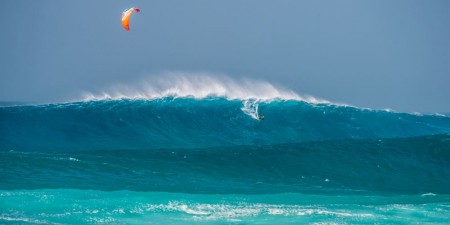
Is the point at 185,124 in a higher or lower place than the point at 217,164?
higher

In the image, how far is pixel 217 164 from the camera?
12.2m

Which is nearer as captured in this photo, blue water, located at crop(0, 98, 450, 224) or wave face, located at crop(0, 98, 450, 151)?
blue water, located at crop(0, 98, 450, 224)

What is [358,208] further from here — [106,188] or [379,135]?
[379,135]

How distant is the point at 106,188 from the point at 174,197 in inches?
67.2

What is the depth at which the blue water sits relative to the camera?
8508 millimetres

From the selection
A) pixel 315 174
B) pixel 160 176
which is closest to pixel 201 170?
pixel 160 176

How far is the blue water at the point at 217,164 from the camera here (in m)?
8.51

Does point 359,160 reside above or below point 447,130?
below

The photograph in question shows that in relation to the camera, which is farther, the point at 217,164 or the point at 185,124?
the point at 185,124

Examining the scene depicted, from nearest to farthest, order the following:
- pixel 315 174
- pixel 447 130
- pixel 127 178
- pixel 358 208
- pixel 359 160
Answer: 1. pixel 358 208
2. pixel 127 178
3. pixel 315 174
4. pixel 359 160
5. pixel 447 130

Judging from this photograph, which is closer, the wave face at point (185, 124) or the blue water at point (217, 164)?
the blue water at point (217, 164)

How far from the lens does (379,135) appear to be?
17203mm

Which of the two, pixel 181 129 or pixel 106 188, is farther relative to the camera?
pixel 181 129

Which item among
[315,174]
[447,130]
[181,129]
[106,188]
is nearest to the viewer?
[106,188]
